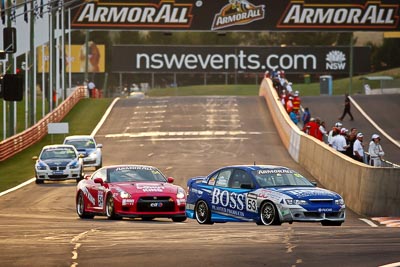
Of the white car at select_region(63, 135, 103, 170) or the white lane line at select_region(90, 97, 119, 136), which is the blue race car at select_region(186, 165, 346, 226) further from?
the white lane line at select_region(90, 97, 119, 136)

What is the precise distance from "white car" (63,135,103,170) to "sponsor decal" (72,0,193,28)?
47.9 metres

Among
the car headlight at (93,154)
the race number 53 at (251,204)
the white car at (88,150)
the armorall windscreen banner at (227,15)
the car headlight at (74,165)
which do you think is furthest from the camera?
the armorall windscreen banner at (227,15)

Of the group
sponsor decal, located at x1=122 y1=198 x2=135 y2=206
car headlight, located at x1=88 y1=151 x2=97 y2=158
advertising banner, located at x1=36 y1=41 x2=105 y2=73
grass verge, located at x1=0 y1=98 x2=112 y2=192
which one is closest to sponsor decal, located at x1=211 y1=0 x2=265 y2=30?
grass verge, located at x1=0 y1=98 x2=112 y2=192

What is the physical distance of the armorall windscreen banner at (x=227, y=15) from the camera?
303 ft

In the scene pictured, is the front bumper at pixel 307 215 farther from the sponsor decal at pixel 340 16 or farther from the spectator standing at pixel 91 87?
the sponsor decal at pixel 340 16

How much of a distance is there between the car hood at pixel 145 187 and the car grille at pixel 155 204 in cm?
16

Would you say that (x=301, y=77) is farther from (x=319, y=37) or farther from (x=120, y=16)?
(x=120, y=16)

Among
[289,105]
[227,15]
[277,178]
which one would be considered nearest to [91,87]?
[227,15]

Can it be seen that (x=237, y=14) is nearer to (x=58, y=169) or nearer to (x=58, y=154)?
(x=58, y=154)

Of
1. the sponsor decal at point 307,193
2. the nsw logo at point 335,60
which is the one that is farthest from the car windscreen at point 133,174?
the nsw logo at point 335,60

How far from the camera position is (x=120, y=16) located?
92.7 m

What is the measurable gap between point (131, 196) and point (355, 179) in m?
6.02

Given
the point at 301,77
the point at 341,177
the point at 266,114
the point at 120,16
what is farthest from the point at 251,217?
the point at 301,77

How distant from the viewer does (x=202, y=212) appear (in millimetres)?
23172
